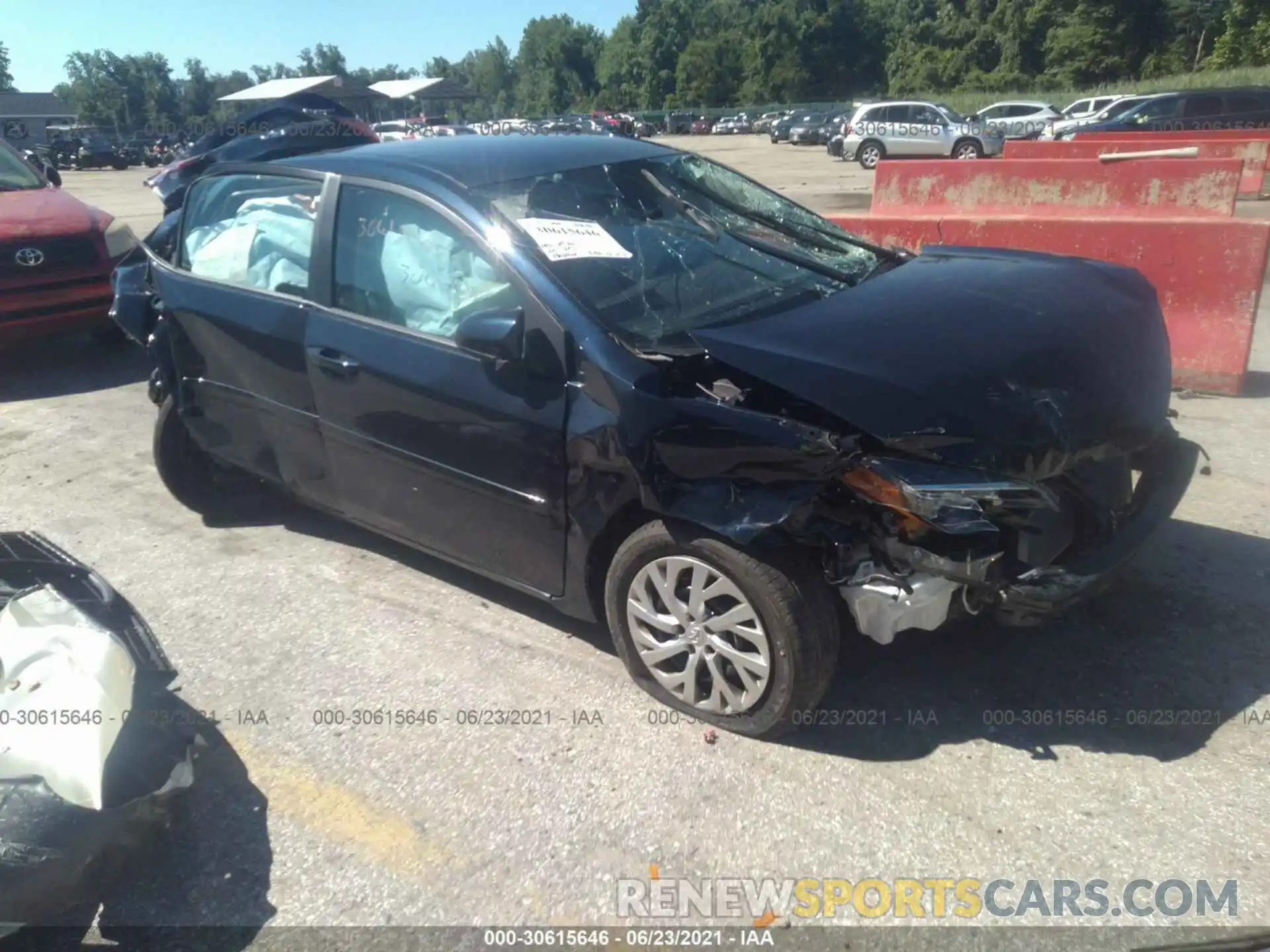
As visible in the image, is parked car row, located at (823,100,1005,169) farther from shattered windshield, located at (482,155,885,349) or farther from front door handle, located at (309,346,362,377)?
front door handle, located at (309,346,362,377)

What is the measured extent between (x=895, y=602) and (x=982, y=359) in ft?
2.58

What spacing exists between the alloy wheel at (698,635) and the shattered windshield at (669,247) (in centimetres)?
74

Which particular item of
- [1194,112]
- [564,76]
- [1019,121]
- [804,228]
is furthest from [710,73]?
[804,228]

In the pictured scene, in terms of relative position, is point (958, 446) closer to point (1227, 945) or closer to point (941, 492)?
point (941, 492)

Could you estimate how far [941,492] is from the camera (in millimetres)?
2666

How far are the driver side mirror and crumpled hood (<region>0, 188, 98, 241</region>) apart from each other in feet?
18.3

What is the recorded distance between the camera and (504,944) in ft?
7.95

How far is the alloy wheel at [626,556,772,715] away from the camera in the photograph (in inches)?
115

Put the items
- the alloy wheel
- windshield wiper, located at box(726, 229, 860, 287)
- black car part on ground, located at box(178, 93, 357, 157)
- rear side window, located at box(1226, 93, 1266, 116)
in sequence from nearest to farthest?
the alloy wheel, windshield wiper, located at box(726, 229, 860, 287), black car part on ground, located at box(178, 93, 357, 157), rear side window, located at box(1226, 93, 1266, 116)

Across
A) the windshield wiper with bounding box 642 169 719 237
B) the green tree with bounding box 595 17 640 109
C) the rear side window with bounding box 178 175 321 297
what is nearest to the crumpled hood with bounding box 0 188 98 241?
the rear side window with bounding box 178 175 321 297

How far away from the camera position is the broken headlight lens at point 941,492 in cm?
265

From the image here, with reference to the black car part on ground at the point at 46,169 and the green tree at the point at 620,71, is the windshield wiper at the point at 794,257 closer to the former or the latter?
the black car part on ground at the point at 46,169

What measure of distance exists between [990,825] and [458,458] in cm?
200

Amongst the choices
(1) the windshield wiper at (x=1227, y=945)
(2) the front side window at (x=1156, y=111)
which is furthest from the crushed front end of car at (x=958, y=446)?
(2) the front side window at (x=1156, y=111)
